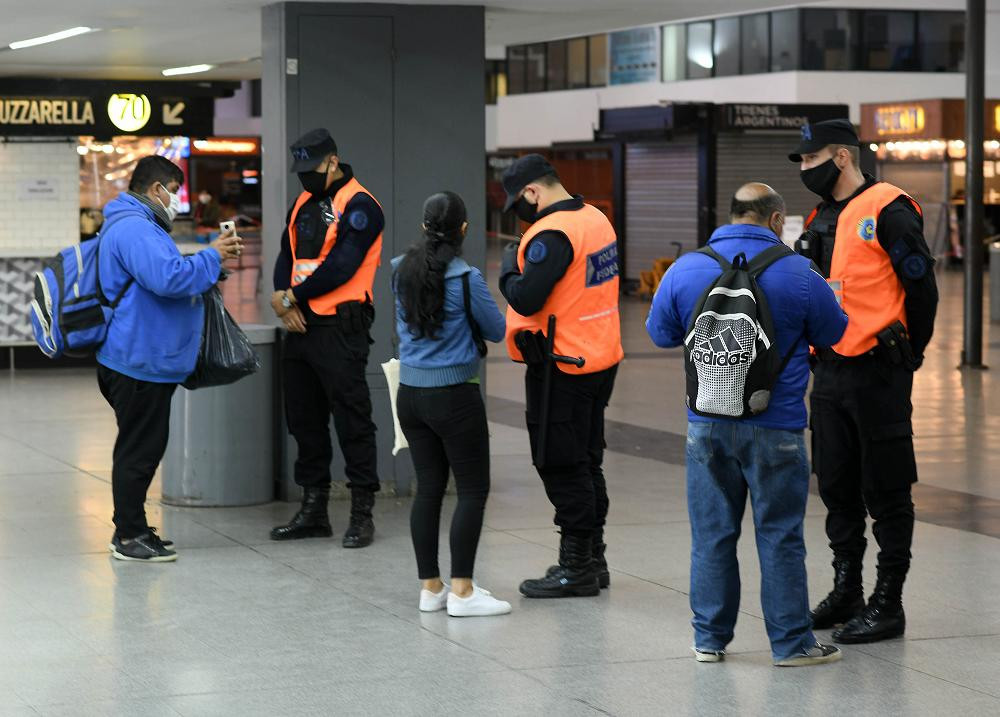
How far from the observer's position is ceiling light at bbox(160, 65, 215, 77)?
15.6 m

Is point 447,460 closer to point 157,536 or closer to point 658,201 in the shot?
point 157,536

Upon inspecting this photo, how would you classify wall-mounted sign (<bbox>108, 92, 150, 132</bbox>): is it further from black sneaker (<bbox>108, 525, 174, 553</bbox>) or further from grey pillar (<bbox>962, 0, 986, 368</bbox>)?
black sneaker (<bbox>108, 525, 174, 553</bbox>)

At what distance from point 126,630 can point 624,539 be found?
2813 millimetres

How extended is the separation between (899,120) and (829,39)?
Answer: 8.86m

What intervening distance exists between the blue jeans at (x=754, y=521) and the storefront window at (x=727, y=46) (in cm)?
3797

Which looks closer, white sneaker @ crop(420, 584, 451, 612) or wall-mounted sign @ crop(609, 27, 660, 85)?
white sneaker @ crop(420, 584, 451, 612)

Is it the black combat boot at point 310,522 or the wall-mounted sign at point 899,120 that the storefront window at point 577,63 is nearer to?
the wall-mounted sign at point 899,120

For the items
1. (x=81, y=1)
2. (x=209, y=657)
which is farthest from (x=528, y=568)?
(x=81, y=1)

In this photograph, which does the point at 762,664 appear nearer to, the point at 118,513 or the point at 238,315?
the point at 118,513

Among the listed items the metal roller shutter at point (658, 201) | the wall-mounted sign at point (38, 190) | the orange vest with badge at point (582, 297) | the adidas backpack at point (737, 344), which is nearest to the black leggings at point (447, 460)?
the orange vest with badge at point (582, 297)

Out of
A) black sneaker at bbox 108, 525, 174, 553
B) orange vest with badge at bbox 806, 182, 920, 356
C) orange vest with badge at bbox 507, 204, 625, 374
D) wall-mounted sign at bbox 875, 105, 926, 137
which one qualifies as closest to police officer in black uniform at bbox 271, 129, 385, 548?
black sneaker at bbox 108, 525, 174, 553

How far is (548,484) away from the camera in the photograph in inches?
275

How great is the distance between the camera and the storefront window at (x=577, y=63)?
157 ft

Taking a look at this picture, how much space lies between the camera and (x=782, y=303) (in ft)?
18.4
